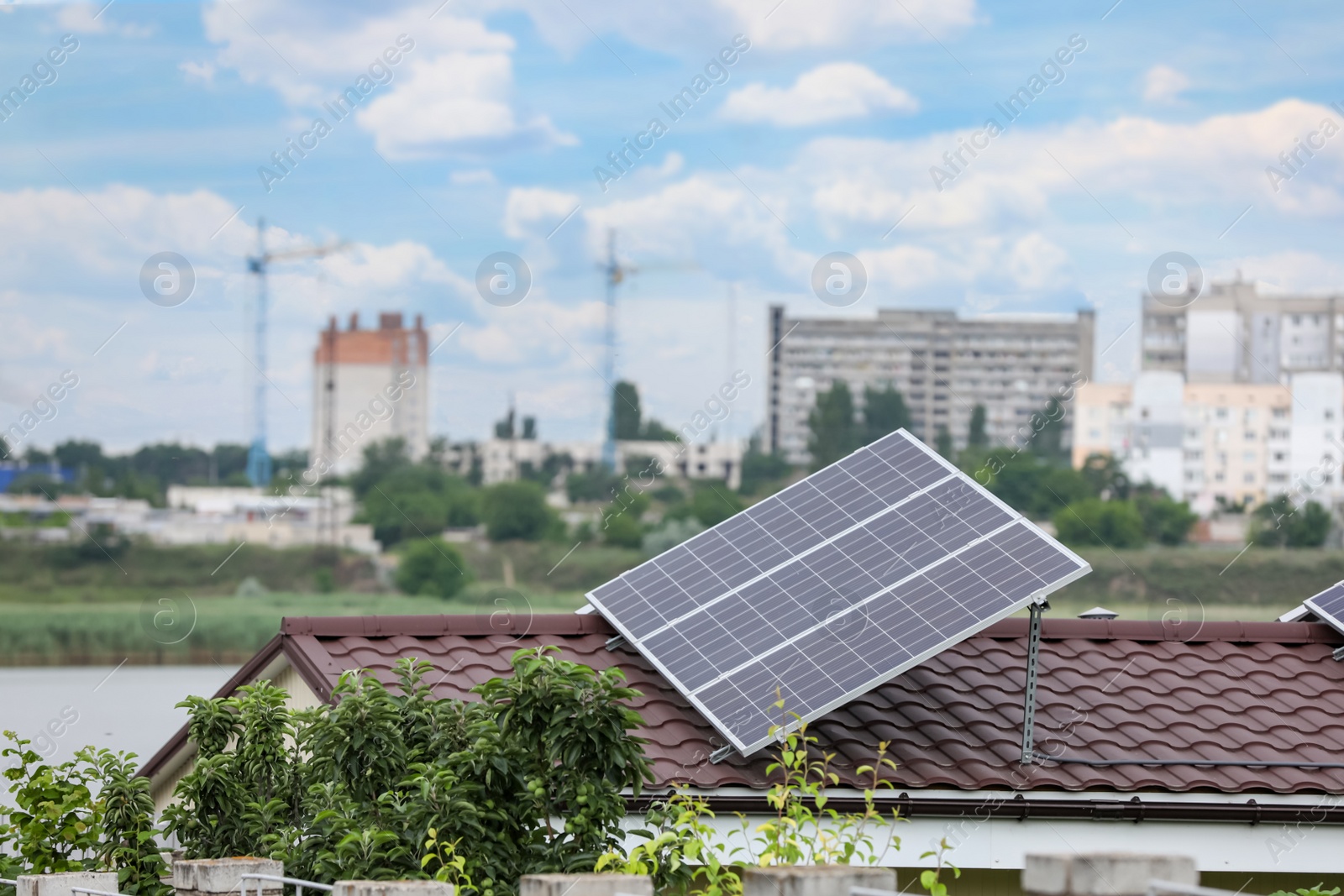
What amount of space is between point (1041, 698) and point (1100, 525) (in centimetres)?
11478

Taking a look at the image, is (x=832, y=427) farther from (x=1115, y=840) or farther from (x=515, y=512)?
(x=1115, y=840)

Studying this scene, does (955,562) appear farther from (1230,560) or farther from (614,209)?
(614,209)

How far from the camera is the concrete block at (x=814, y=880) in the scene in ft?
21.8

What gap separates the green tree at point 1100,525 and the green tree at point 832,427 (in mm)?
18279

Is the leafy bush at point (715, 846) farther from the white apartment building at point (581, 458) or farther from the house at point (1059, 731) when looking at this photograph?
the white apartment building at point (581, 458)

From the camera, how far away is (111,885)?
494 inches

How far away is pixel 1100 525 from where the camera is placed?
124 m

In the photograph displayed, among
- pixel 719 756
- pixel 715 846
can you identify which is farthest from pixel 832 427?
pixel 715 846

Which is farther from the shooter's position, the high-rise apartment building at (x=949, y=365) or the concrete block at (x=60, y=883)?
the high-rise apartment building at (x=949, y=365)

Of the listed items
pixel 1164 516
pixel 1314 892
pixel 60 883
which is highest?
pixel 1164 516

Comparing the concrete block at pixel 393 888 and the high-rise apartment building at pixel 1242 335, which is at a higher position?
the high-rise apartment building at pixel 1242 335

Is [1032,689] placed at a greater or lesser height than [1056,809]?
greater

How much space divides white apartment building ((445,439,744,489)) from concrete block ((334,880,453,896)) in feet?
373

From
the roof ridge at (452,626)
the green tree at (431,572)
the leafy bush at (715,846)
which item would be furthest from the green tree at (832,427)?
the leafy bush at (715,846)
